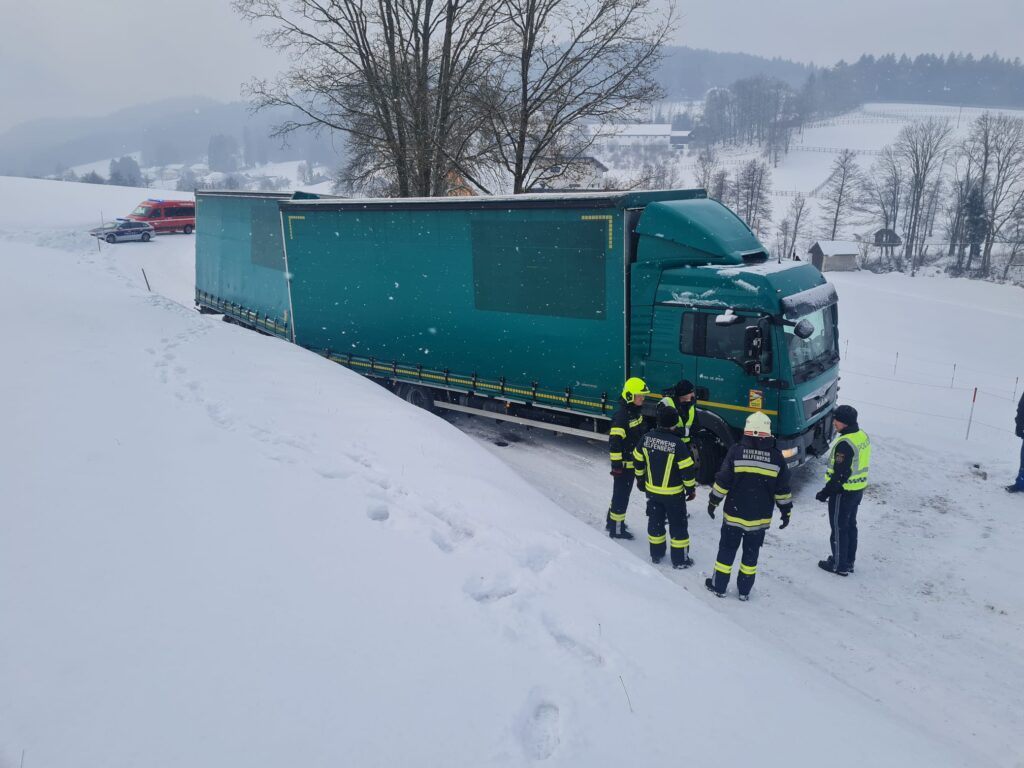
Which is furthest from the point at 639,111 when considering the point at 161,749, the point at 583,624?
the point at 161,749

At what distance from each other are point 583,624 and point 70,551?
10.8 ft

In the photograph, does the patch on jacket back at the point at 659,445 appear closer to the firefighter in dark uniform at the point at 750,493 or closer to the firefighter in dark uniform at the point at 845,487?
the firefighter in dark uniform at the point at 750,493

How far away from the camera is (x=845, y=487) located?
7.10 meters

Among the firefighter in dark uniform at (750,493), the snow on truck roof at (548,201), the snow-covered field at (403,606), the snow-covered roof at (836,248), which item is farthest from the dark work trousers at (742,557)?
the snow-covered roof at (836,248)

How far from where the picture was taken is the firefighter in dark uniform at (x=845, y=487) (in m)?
7.10

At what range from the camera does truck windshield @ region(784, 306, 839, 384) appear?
8594 mm

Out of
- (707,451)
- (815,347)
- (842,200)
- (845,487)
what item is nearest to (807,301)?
(815,347)

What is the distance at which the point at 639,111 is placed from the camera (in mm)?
19062

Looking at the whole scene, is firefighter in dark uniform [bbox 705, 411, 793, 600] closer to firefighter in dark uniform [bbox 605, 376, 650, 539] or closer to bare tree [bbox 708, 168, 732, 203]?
firefighter in dark uniform [bbox 605, 376, 650, 539]

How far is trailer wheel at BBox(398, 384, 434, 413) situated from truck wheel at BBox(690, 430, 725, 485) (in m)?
4.98

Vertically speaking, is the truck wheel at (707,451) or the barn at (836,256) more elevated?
the truck wheel at (707,451)

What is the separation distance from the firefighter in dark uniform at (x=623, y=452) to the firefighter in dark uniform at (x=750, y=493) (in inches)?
53.9

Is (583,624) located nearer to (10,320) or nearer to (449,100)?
(10,320)

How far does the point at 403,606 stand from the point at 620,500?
13.9 ft
